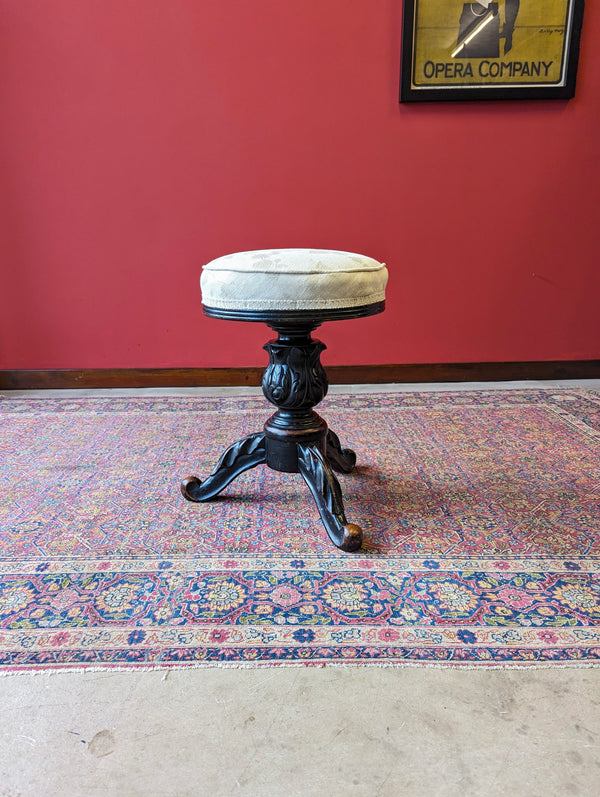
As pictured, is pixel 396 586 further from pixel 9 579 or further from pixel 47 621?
pixel 9 579

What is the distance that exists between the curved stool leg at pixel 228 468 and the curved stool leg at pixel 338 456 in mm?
221

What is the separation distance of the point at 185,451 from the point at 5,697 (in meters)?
1.21

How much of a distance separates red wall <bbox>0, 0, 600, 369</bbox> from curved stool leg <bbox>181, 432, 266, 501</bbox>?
1.36 meters

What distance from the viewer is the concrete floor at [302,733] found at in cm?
86

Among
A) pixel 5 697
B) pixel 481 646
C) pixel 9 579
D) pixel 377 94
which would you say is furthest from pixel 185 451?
pixel 377 94

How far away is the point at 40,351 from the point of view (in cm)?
305

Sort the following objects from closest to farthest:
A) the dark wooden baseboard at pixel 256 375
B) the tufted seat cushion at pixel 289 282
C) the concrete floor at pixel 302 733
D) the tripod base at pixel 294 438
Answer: the concrete floor at pixel 302 733 → the tufted seat cushion at pixel 289 282 → the tripod base at pixel 294 438 → the dark wooden baseboard at pixel 256 375

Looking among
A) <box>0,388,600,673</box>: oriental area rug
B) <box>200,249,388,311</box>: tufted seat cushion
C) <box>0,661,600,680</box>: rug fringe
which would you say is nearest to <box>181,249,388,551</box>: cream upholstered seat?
<box>200,249,388,311</box>: tufted seat cushion

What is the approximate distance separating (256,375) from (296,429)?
141cm

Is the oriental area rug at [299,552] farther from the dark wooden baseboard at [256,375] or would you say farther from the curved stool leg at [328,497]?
the dark wooden baseboard at [256,375]

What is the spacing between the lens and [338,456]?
187 centimetres

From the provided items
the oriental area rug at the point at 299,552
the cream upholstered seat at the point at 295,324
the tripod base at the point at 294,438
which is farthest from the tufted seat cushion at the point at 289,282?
the oriental area rug at the point at 299,552

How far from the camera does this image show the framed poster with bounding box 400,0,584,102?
8.65ft

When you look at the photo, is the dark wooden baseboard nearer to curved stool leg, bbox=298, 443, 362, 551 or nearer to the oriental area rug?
the oriental area rug
